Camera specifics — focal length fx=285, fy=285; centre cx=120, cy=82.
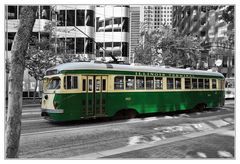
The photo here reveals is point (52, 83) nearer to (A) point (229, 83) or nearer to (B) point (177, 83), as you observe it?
(B) point (177, 83)

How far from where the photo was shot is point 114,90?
581 inches

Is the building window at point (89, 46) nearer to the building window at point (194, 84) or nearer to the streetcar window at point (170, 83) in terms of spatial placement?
the building window at point (194, 84)

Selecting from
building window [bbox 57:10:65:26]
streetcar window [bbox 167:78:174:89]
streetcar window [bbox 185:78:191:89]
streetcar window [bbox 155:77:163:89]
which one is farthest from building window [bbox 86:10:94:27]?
streetcar window [bbox 155:77:163:89]

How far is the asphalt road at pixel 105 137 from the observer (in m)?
8.59

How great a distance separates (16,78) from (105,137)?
5.86m

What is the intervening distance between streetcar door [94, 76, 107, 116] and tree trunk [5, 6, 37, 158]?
8.22 metres

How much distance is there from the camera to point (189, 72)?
18812mm

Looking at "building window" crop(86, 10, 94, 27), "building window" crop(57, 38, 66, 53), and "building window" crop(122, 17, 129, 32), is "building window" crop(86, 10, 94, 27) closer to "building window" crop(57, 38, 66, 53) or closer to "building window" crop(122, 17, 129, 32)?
"building window" crop(122, 17, 129, 32)

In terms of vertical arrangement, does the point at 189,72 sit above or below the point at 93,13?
below

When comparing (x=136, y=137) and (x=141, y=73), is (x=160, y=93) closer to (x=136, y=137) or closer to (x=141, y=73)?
(x=141, y=73)

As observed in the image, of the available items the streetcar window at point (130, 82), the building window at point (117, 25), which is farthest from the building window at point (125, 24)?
the streetcar window at point (130, 82)

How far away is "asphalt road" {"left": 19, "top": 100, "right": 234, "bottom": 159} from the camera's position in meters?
8.59
